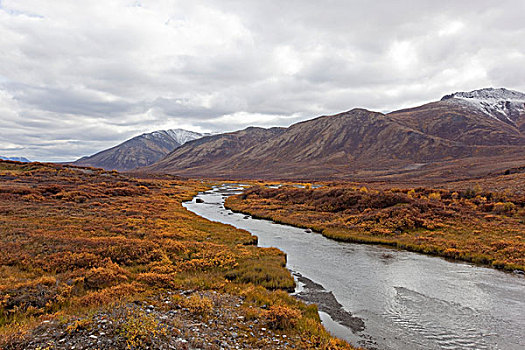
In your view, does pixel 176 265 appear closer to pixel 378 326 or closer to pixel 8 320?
pixel 8 320

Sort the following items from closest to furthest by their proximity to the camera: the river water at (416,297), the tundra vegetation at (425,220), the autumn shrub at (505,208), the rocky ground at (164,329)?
the rocky ground at (164,329) → the river water at (416,297) → the tundra vegetation at (425,220) → the autumn shrub at (505,208)

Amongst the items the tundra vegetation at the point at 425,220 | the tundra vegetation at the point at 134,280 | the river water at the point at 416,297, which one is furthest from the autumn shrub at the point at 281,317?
the tundra vegetation at the point at 425,220

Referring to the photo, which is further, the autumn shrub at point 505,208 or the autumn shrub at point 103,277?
the autumn shrub at point 505,208

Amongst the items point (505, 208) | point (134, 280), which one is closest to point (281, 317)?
point (134, 280)

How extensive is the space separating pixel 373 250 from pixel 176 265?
19.6m

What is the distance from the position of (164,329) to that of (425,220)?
36.1 m

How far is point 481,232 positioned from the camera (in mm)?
31359

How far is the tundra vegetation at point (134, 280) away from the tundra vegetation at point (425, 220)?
14920 mm

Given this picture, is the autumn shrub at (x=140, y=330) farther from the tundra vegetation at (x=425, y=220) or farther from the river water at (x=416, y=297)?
the tundra vegetation at (x=425, y=220)

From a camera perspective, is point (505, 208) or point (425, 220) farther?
point (505, 208)

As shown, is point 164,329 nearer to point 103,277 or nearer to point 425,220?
point 103,277

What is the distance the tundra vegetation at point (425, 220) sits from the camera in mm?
26438

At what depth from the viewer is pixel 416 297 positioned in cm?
1789

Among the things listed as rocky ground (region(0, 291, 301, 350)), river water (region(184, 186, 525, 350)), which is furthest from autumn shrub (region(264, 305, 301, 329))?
river water (region(184, 186, 525, 350))
